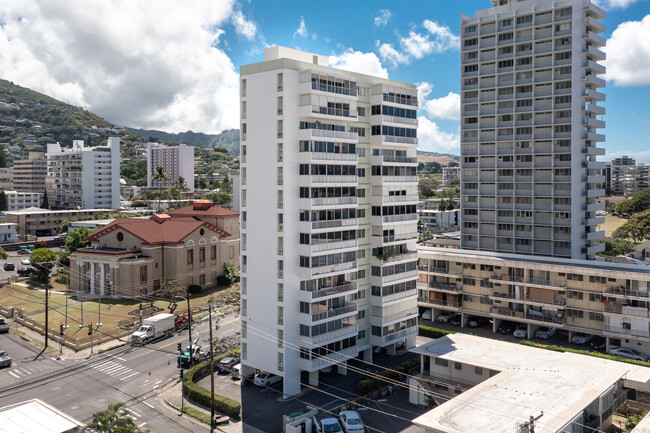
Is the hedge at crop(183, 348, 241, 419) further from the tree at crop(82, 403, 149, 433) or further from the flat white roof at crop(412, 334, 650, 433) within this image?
the flat white roof at crop(412, 334, 650, 433)

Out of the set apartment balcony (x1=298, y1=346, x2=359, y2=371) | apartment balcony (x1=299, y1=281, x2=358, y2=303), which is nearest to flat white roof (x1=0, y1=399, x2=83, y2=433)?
apartment balcony (x1=298, y1=346, x2=359, y2=371)

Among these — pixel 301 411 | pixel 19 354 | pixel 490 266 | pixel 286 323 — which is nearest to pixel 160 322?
pixel 19 354

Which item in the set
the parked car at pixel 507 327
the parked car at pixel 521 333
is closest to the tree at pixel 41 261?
the parked car at pixel 507 327

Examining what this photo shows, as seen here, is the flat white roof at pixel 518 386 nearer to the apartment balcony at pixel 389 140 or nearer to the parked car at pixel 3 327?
the apartment balcony at pixel 389 140

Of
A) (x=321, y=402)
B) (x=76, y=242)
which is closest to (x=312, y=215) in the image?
(x=321, y=402)

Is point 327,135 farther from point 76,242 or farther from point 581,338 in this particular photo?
point 76,242
